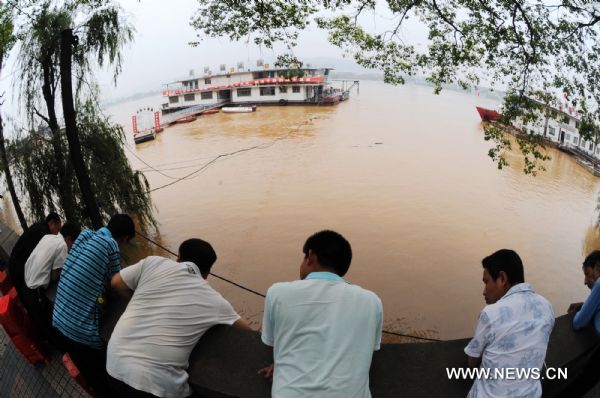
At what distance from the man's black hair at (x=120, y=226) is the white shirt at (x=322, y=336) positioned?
130 cm

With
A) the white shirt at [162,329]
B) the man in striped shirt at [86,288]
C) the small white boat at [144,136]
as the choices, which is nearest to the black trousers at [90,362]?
the man in striped shirt at [86,288]

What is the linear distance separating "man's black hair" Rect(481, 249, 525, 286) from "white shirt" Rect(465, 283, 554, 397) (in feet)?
0.36

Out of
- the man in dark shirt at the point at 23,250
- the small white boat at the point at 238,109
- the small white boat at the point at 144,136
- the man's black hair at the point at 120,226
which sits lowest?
the small white boat at the point at 144,136

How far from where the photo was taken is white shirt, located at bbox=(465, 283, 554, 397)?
1651 mm

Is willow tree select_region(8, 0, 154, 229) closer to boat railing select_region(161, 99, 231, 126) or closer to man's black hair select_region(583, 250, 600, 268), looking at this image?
man's black hair select_region(583, 250, 600, 268)

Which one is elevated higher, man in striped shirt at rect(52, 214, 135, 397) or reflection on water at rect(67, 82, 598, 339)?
man in striped shirt at rect(52, 214, 135, 397)

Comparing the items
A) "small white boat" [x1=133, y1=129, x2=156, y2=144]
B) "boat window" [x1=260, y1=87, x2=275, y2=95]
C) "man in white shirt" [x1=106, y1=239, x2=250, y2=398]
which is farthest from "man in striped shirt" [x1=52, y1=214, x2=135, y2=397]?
"boat window" [x1=260, y1=87, x2=275, y2=95]

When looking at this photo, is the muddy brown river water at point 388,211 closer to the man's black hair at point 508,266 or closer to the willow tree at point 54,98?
the willow tree at point 54,98

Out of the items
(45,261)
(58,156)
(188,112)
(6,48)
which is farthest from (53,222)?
(188,112)

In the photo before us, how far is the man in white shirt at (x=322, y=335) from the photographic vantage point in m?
1.39

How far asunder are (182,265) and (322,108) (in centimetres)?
3782

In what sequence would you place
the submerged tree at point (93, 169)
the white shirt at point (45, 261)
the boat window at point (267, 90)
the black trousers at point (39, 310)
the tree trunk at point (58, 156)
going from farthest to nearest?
the boat window at point (267, 90) → the submerged tree at point (93, 169) → the tree trunk at point (58, 156) → the black trousers at point (39, 310) → the white shirt at point (45, 261)

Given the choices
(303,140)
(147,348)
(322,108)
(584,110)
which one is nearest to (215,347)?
(147,348)

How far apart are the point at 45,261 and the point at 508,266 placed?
2.98m
